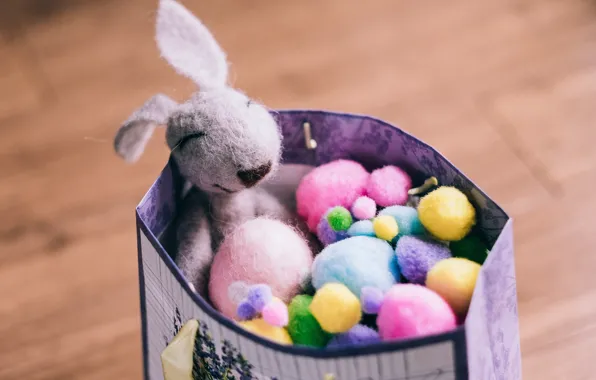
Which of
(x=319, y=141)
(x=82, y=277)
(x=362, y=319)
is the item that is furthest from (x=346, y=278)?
(x=82, y=277)

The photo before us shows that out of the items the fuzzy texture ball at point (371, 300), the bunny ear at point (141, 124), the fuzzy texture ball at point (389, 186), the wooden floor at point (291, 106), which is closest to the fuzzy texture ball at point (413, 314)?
the fuzzy texture ball at point (371, 300)

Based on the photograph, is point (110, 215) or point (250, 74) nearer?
point (110, 215)

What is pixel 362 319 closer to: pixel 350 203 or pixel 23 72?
pixel 350 203

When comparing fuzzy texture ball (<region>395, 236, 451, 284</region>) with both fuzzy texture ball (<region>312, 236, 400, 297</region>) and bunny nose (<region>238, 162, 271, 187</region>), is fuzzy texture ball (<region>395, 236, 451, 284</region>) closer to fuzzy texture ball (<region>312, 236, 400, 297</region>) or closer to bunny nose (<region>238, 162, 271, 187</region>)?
fuzzy texture ball (<region>312, 236, 400, 297</region>)

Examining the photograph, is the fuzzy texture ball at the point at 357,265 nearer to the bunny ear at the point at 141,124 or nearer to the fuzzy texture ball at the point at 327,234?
the fuzzy texture ball at the point at 327,234

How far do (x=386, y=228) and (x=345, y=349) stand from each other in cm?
13

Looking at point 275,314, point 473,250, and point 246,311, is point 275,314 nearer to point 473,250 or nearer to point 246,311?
point 246,311

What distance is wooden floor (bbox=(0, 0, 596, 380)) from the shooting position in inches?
32.6

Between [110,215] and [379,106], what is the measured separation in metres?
0.41

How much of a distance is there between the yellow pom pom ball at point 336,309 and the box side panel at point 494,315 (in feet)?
0.25

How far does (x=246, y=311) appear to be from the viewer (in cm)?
48

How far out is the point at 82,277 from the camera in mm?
884

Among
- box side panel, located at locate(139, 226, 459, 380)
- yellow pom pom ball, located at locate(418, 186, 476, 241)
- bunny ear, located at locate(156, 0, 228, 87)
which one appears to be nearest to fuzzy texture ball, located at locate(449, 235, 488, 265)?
yellow pom pom ball, located at locate(418, 186, 476, 241)

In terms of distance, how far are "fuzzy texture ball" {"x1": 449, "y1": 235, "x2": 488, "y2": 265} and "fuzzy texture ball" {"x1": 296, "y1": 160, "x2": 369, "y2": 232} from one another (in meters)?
0.10
